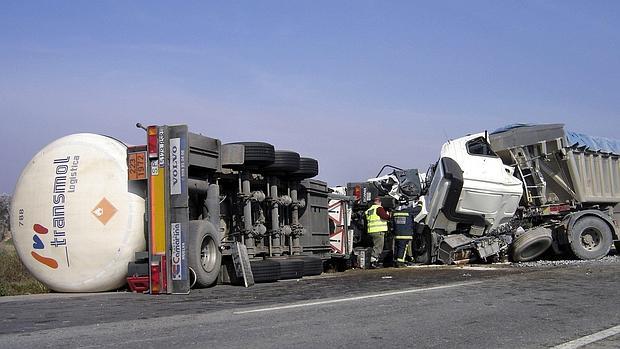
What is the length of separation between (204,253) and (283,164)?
102 inches

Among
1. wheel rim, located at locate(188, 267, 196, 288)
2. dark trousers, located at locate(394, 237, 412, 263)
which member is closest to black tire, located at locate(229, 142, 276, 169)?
wheel rim, located at locate(188, 267, 196, 288)

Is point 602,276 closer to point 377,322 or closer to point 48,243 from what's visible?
point 377,322

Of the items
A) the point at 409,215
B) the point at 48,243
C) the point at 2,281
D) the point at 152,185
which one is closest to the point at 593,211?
the point at 409,215

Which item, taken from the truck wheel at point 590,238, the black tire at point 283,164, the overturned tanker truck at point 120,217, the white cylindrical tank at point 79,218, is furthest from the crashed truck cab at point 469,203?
the white cylindrical tank at point 79,218

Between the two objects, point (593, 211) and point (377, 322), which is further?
point (593, 211)

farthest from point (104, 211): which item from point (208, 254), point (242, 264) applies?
point (242, 264)

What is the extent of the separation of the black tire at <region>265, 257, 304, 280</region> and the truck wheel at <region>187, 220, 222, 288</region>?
4.70 ft

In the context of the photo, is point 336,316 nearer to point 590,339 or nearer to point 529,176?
point 590,339

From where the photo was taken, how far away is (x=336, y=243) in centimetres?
1509

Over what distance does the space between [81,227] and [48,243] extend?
0.58 metres

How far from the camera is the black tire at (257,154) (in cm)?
1106

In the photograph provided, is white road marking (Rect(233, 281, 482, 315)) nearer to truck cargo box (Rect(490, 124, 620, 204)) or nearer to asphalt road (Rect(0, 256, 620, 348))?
asphalt road (Rect(0, 256, 620, 348))

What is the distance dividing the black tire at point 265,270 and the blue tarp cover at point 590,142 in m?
6.95

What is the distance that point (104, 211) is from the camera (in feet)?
31.1
